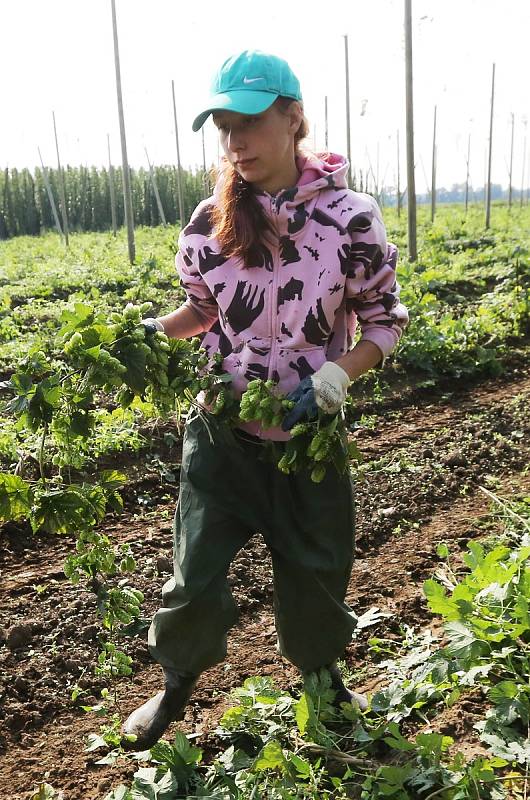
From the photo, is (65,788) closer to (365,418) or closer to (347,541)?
(347,541)

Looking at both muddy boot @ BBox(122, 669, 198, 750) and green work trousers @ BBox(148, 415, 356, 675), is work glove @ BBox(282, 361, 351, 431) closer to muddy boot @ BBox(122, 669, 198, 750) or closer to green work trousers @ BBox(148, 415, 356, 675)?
green work trousers @ BBox(148, 415, 356, 675)

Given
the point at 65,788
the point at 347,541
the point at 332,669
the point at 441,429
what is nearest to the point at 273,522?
the point at 347,541

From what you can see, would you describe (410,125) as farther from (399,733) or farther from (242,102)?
(399,733)

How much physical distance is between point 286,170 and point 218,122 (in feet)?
0.66

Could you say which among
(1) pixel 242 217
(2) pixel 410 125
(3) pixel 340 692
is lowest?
(3) pixel 340 692

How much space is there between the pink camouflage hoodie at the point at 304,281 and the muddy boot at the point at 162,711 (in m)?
0.70

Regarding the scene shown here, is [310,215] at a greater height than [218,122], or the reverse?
[218,122]

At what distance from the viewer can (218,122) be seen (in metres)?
1.99

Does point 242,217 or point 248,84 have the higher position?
point 248,84

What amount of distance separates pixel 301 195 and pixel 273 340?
35 cm

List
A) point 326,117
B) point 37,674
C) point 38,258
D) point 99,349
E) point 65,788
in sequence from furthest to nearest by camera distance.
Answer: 1. point 326,117
2. point 38,258
3. point 37,674
4. point 65,788
5. point 99,349

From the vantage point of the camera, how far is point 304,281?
2.05m

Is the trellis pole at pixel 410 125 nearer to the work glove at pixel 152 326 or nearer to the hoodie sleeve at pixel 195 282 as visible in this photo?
the hoodie sleeve at pixel 195 282

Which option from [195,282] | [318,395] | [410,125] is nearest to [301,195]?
[195,282]
